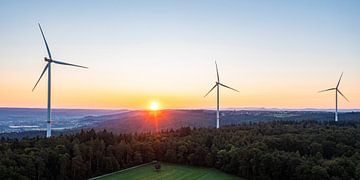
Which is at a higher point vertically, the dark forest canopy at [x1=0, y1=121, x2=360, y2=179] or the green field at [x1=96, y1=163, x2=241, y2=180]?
the dark forest canopy at [x1=0, y1=121, x2=360, y2=179]

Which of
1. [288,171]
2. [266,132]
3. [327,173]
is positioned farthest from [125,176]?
[266,132]

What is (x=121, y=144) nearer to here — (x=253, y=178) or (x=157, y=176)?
(x=157, y=176)

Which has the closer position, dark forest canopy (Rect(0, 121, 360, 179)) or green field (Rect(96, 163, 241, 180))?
dark forest canopy (Rect(0, 121, 360, 179))

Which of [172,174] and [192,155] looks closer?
[172,174]

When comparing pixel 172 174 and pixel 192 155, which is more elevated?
pixel 192 155
